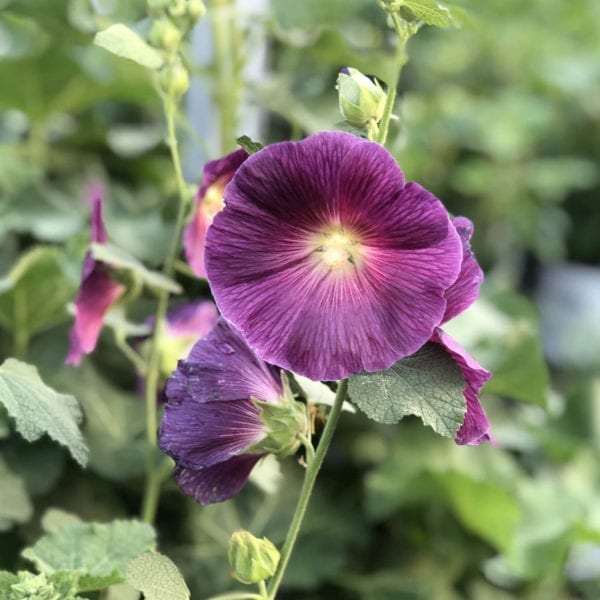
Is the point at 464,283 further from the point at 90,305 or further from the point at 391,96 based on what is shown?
the point at 90,305

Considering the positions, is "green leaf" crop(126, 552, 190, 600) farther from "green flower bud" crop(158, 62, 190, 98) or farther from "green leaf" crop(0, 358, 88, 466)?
"green flower bud" crop(158, 62, 190, 98)

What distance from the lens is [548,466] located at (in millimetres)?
906

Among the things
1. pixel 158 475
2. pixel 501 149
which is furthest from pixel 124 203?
pixel 501 149

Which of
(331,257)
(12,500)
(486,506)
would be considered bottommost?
(486,506)

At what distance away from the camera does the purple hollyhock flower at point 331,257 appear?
31cm

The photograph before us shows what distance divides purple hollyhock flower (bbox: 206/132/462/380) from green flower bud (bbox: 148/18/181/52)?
153 millimetres

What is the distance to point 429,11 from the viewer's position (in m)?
0.33

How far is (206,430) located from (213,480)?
32 mm

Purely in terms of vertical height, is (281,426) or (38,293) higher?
(281,426)

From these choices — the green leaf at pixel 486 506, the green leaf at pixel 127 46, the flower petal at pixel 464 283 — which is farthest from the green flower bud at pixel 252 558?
the green leaf at pixel 486 506

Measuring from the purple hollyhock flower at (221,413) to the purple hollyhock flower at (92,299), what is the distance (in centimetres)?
11

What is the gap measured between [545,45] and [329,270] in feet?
4.40

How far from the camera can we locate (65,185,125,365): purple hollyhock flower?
461 millimetres

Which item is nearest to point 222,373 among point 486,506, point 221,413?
point 221,413
